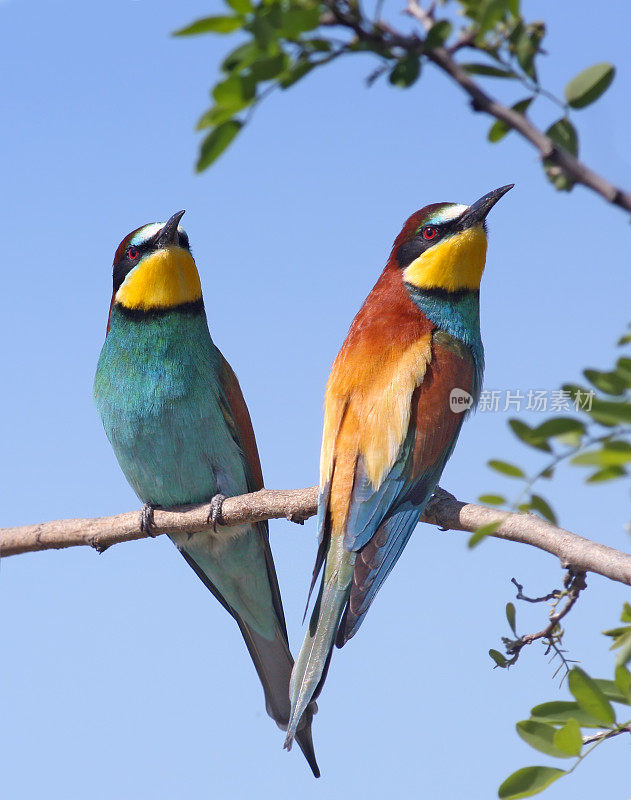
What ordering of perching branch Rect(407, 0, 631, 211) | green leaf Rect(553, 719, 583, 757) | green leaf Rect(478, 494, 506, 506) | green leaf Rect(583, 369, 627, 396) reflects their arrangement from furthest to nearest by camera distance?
green leaf Rect(553, 719, 583, 757) → green leaf Rect(478, 494, 506, 506) → green leaf Rect(583, 369, 627, 396) → perching branch Rect(407, 0, 631, 211)

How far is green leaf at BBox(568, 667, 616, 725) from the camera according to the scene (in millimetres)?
1368

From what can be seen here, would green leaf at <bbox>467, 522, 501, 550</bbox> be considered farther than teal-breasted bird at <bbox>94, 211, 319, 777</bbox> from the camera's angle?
No

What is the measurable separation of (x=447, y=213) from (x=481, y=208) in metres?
0.12

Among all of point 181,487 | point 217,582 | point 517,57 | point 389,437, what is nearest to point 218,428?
point 181,487

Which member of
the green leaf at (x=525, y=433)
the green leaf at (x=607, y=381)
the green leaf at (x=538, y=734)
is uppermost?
the green leaf at (x=607, y=381)

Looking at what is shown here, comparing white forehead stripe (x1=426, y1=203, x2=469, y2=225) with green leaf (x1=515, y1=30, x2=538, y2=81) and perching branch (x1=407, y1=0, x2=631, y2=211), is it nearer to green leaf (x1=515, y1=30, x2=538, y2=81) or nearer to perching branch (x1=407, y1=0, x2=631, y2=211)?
green leaf (x1=515, y1=30, x2=538, y2=81)

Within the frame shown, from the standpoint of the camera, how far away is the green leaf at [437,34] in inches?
33.8

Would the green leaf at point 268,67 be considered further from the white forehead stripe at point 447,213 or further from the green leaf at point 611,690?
the white forehead stripe at point 447,213

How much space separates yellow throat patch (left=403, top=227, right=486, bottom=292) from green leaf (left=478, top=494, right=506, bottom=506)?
189 cm

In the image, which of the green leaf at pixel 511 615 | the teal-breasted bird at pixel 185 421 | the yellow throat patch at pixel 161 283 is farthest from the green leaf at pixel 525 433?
the yellow throat patch at pixel 161 283

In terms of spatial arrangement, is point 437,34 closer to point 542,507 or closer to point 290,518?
point 542,507

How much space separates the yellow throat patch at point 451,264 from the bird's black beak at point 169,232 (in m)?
0.88

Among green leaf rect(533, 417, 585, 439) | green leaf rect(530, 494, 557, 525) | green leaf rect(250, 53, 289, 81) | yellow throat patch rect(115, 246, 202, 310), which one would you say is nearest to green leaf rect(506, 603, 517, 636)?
green leaf rect(530, 494, 557, 525)

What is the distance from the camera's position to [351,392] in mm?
2680
